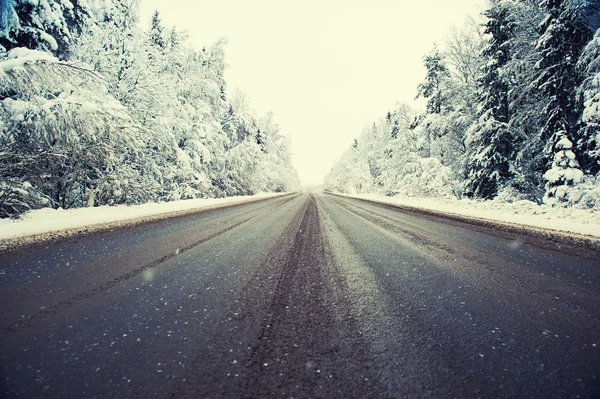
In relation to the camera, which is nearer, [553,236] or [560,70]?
[553,236]

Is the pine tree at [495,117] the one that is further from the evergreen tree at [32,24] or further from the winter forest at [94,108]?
the evergreen tree at [32,24]

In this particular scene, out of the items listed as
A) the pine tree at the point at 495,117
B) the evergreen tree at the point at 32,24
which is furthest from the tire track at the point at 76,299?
the pine tree at the point at 495,117

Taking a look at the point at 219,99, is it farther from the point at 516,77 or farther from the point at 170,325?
the point at 170,325

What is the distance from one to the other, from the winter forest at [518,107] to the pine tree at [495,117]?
0.05 meters

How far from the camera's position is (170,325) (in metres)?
2.00

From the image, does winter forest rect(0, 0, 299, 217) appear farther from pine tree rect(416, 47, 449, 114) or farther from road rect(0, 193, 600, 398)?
pine tree rect(416, 47, 449, 114)

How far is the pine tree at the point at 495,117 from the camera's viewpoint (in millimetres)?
15195

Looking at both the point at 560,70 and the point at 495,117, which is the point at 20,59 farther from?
the point at 495,117

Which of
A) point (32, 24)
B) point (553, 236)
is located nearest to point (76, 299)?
point (553, 236)

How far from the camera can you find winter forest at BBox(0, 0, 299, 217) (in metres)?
7.02

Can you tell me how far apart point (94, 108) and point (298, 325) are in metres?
9.37

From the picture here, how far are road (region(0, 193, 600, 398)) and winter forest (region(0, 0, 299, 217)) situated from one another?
528 centimetres

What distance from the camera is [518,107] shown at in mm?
15820

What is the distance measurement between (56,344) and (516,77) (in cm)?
2123
